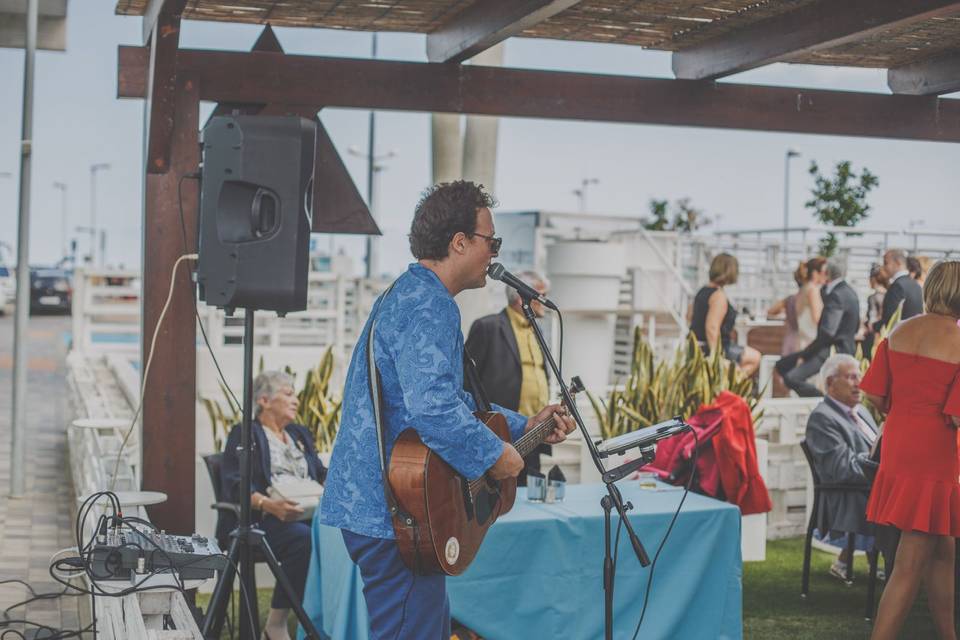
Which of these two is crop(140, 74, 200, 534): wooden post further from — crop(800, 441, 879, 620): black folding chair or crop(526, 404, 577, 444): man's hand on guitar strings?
crop(800, 441, 879, 620): black folding chair

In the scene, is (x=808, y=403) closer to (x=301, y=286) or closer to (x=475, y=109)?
(x=475, y=109)

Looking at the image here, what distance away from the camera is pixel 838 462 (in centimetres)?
566

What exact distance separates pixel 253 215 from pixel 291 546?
1661 millimetres

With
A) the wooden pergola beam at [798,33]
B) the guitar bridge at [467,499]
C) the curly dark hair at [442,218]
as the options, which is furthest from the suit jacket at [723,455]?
the curly dark hair at [442,218]

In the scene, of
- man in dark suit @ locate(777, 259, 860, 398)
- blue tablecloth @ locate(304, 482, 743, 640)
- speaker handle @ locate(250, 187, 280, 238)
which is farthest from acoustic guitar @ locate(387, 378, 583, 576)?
man in dark suit @ locate(777, 259, 860, 398)

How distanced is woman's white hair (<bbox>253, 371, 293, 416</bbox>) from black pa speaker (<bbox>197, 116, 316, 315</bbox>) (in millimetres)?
1261

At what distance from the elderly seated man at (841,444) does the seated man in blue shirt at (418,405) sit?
9.96ft

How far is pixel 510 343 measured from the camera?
6.05 m

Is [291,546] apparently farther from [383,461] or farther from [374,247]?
[374,247]

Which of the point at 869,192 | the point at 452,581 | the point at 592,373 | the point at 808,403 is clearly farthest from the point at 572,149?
the point at 452,581

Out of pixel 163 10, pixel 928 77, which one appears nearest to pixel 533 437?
pixel 163 10

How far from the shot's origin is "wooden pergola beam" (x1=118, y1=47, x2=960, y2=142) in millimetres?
4859

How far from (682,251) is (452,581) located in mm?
15287

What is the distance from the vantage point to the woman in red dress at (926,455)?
13.9 feet
